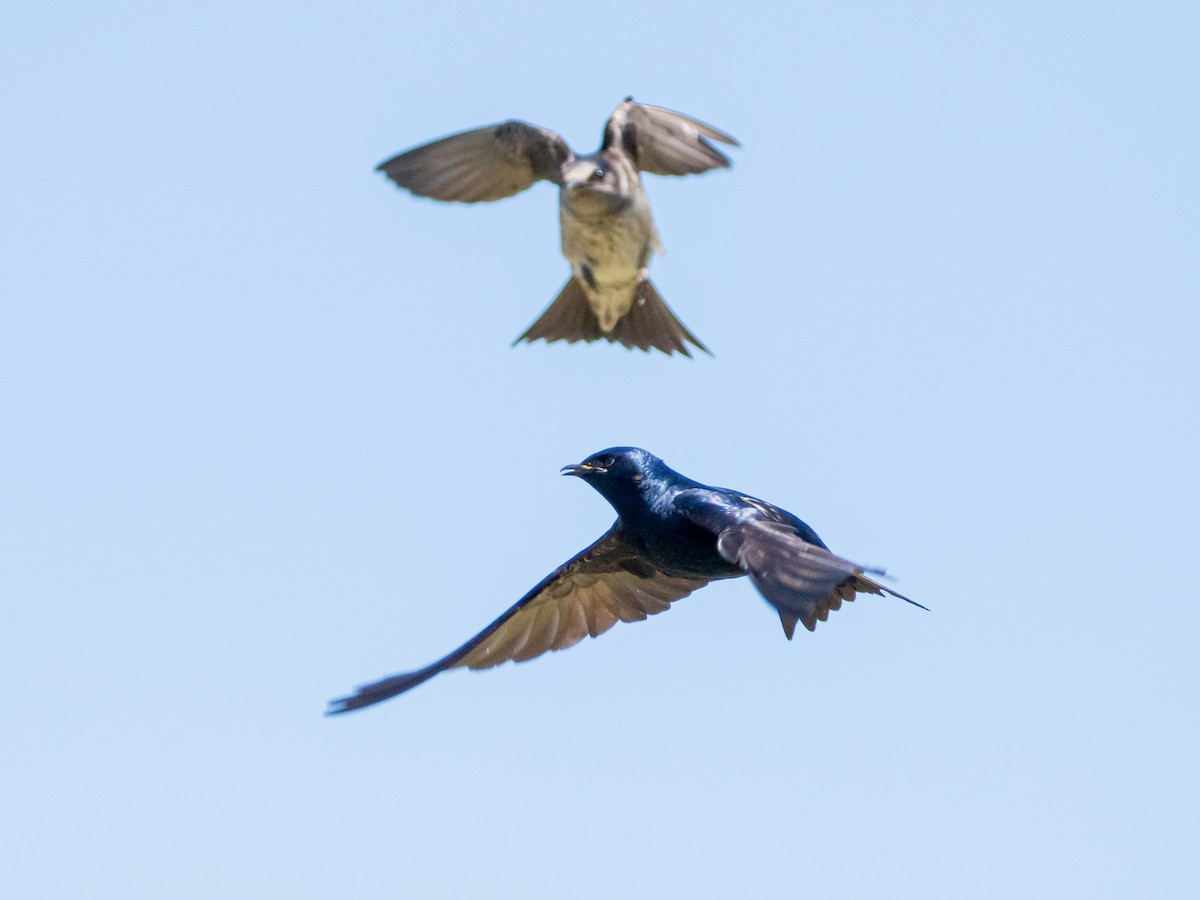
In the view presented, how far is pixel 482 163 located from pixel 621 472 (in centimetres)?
366

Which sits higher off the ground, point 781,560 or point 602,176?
point 602,176

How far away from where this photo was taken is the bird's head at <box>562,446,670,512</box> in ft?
41.6

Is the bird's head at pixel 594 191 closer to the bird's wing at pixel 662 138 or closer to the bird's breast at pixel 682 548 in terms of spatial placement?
the bird's wing at pixel 662 138

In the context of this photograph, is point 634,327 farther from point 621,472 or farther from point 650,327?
point 621,472

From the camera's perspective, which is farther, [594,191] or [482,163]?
[482,163]

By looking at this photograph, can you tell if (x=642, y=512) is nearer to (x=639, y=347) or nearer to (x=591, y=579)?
(x=591, y=579)

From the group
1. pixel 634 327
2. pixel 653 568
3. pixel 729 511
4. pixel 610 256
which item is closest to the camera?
pixel 729 511

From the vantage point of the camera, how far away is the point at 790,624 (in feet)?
32.2

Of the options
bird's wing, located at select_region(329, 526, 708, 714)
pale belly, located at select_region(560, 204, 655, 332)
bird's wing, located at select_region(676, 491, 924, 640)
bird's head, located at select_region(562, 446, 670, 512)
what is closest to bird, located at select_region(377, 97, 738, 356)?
pale belly, located at select_region(560, 204, 655, 332)

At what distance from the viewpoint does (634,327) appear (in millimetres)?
15273

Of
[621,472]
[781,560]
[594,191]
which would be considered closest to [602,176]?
[594,191]

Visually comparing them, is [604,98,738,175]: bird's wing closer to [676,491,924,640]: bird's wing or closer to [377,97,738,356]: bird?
[377,97,738,356]: bird

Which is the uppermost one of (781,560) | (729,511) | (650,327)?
(650,327)

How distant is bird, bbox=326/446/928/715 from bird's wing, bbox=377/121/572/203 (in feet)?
10.1
